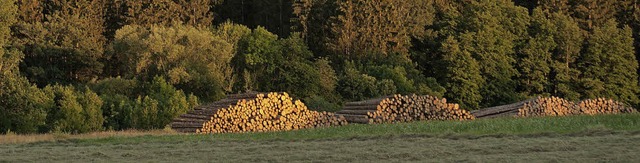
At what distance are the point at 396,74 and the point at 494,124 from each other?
23.4 meters

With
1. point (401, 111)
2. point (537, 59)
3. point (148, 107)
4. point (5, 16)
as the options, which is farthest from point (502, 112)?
point (5, 16)

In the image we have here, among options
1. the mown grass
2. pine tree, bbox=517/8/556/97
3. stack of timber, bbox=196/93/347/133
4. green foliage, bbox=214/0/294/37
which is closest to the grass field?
the mown grass

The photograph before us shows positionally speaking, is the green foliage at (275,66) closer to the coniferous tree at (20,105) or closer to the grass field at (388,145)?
the coniferous tree at (20,105)

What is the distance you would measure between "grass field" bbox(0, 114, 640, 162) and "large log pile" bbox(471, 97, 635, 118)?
8.15 meters

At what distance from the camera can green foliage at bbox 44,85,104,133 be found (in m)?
39.2

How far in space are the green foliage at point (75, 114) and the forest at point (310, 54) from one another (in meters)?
0.06

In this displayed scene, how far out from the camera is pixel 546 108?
4162cm

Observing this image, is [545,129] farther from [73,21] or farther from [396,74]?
[73,21]

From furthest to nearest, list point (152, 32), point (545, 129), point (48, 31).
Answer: point (48, 31), point (152, 32), point (545, 129)

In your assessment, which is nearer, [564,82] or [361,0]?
[361,0]

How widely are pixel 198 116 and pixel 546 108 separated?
1517 cm

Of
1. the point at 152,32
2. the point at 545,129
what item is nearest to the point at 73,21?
the point at 152,32

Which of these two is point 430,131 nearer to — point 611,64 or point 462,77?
point 462,77

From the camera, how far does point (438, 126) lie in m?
32.3
